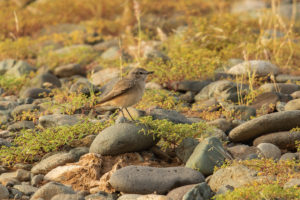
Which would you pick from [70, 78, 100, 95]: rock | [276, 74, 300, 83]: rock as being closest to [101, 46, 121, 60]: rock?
[70, 78, 100, 95]: rock

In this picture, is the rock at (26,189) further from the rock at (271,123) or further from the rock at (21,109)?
the rock at (21,109)

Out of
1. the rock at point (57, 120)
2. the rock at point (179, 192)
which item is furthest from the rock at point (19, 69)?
the rock at point (179, 192)

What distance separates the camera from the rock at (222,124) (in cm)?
675

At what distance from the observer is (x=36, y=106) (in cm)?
824

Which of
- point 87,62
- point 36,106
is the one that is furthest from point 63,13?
point 36,106

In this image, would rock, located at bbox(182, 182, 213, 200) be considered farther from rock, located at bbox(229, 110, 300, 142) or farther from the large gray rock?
the large gray rock

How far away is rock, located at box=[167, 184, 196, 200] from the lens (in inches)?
175

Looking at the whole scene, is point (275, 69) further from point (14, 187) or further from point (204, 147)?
point (14, 187)

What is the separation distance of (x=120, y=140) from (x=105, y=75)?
4853 millimetres

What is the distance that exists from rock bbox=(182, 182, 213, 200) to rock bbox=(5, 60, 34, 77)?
7.52m

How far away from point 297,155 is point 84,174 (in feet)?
8.33

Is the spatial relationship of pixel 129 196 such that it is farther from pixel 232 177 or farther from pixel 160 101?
pixel 160 101

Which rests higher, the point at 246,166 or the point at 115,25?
the point at 115,25

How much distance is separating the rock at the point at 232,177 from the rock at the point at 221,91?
3.23m
